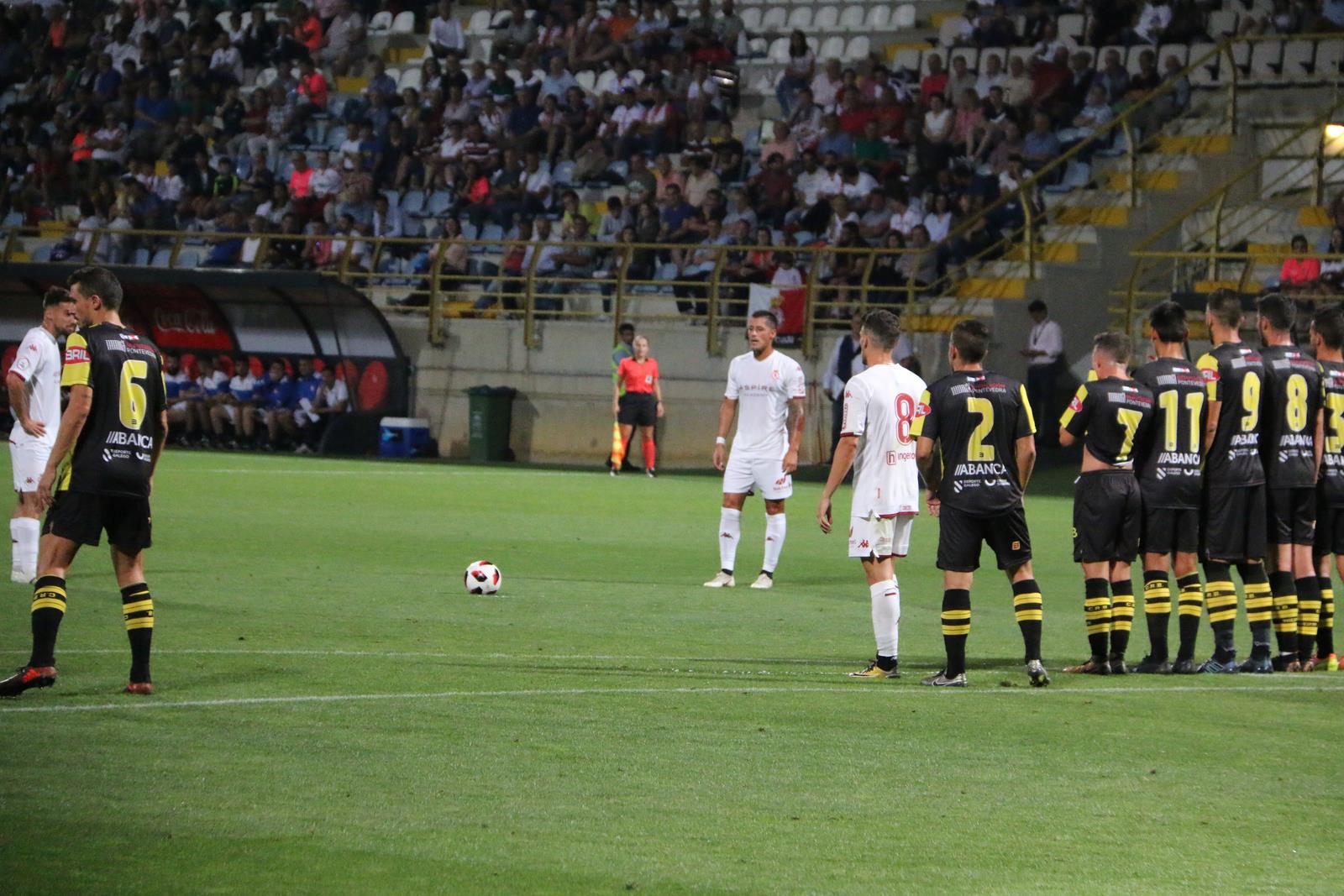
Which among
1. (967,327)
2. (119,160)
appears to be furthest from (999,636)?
(119,160)

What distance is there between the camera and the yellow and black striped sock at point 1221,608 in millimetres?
10516

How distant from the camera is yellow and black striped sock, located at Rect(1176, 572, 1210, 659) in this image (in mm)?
10375

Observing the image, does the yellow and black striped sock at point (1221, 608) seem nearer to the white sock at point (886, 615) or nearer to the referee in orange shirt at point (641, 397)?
the white sock at point (886, 615)

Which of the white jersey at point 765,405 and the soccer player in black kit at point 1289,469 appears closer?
the soccer player in black kit at point 1289,469

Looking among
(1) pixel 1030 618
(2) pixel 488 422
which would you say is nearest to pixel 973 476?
(1) pixel 1030 618

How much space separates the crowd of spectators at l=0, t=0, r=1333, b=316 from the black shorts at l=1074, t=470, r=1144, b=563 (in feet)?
53.6

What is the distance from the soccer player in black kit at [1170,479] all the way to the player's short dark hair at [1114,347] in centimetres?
14

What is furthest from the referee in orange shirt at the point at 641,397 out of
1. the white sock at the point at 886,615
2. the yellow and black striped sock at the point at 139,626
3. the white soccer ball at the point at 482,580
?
the yellow and black striped sock at the point at 139,626

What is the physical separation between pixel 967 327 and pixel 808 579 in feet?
19.1

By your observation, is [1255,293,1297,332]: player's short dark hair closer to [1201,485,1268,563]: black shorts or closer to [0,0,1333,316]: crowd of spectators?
[1201,485,1268,563]: black shorts

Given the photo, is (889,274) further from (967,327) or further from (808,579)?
(967,327)

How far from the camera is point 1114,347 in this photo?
10.4 metres

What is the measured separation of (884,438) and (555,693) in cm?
235

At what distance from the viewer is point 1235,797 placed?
7043 mm
